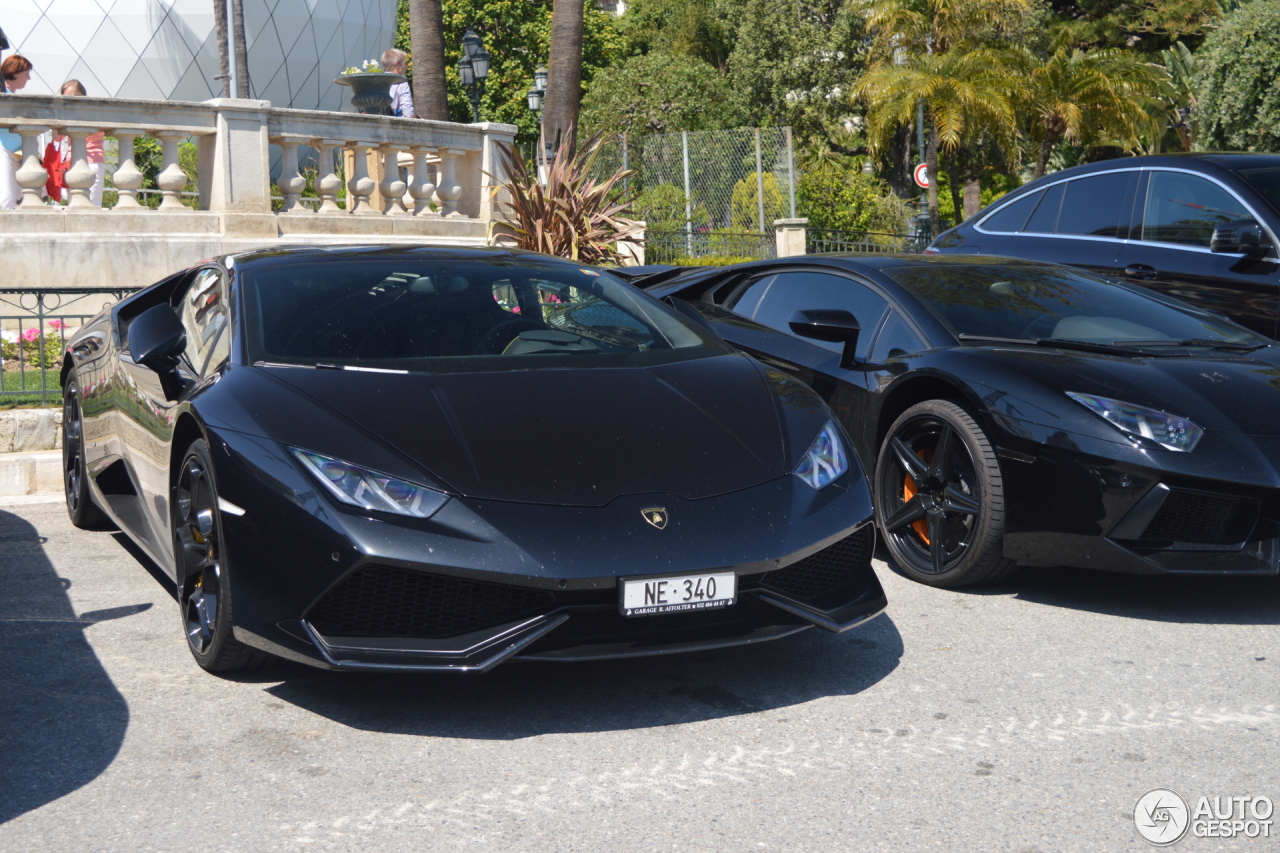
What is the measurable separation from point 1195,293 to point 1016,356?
269cm

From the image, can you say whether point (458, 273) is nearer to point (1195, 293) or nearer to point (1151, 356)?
point (1151, 356)

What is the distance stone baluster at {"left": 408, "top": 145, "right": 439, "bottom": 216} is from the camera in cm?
1372

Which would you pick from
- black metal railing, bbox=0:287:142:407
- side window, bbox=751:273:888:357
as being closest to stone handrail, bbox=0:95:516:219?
black metal railing, bbox=0:287:142:407

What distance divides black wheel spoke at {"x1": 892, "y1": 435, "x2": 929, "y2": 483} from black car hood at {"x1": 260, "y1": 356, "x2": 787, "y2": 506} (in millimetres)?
1112

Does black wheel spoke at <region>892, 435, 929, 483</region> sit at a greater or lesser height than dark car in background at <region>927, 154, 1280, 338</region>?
lesser

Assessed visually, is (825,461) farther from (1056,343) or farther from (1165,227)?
(1165,227)

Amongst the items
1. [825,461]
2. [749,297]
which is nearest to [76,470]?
[749,297]

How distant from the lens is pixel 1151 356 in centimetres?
494

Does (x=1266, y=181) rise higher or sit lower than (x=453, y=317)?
higher

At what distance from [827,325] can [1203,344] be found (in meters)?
1.50

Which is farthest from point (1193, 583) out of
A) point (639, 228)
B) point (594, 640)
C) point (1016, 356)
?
point (639, 228)

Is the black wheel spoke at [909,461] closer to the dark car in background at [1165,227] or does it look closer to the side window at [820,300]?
the side window at [820,300]

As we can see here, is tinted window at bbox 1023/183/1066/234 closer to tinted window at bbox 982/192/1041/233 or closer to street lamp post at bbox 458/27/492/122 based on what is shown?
tinted window at bbox 982/192/1041/233

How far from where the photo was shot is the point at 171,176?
11789 millimetres
